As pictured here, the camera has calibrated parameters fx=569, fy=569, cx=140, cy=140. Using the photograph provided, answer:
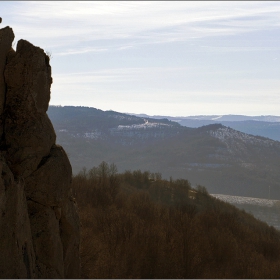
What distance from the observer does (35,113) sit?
32.4ft

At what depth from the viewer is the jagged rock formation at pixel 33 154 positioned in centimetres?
946

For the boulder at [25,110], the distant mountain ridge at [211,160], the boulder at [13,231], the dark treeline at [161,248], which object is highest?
the boulder at [25,110]

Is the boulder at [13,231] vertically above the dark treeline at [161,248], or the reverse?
the boulder at [13,231]

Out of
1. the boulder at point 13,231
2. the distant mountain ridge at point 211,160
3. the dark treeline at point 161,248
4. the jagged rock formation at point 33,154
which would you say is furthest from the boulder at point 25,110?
the distant mountain ridge at point 211,160

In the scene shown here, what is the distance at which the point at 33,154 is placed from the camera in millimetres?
9695

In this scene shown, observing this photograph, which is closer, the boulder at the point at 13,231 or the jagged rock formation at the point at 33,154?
the boulder at the point at 13,231

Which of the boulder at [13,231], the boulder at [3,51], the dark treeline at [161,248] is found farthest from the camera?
the dark treeline at [161,248]

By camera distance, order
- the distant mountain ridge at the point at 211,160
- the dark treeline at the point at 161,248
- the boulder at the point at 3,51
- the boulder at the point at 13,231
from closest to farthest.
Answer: the boulder at the point at 13,231 < the boulder at the point at 3,51 < the dark treeline at the point at 161,248 < the distant mountain ridge at the point at 211,160

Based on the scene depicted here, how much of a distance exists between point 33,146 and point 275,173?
156820 mm

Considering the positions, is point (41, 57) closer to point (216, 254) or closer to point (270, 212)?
point (216, 254)

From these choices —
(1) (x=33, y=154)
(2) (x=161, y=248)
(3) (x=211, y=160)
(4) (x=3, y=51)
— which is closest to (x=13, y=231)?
(1) (x=33, y=154)

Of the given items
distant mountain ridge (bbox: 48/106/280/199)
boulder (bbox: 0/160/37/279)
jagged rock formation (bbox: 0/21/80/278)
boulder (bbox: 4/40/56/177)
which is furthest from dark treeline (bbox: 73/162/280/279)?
distant mountain ridge (bbox: 48/106/280/199)

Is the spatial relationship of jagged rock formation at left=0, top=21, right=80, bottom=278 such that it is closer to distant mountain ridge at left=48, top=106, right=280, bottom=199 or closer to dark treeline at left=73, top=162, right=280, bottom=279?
dark treeline at left=73, top=162, right=280, bottom=279

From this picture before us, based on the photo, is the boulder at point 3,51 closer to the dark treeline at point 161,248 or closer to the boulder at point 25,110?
the boulder at point 25,110
